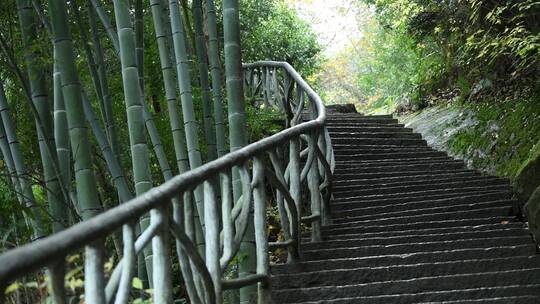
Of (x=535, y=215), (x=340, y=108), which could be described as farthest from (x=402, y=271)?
(x=340, y=108)

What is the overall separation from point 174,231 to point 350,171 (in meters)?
4.44

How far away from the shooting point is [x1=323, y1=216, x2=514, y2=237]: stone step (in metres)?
4.89

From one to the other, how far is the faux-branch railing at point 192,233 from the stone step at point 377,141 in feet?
8.01

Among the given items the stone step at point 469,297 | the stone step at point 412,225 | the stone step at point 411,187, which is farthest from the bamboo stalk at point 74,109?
the stone step at point 411,187

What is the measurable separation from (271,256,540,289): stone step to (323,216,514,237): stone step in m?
0.74

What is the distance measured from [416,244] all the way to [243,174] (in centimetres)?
171

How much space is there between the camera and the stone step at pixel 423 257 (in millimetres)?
4137

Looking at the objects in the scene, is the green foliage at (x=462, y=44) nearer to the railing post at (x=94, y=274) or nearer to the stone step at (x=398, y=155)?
the stone step at (x=398, y=155)

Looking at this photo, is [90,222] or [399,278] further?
[399,278]

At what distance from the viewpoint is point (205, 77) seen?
5242mm

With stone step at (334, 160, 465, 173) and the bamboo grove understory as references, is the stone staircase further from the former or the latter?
the bamboo grove understory

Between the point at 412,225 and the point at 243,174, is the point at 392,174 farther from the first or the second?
the point at 243,174

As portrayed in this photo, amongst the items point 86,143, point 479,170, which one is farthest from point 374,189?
point 86,143

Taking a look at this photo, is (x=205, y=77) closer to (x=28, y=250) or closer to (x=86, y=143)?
(x=86, y=143)
